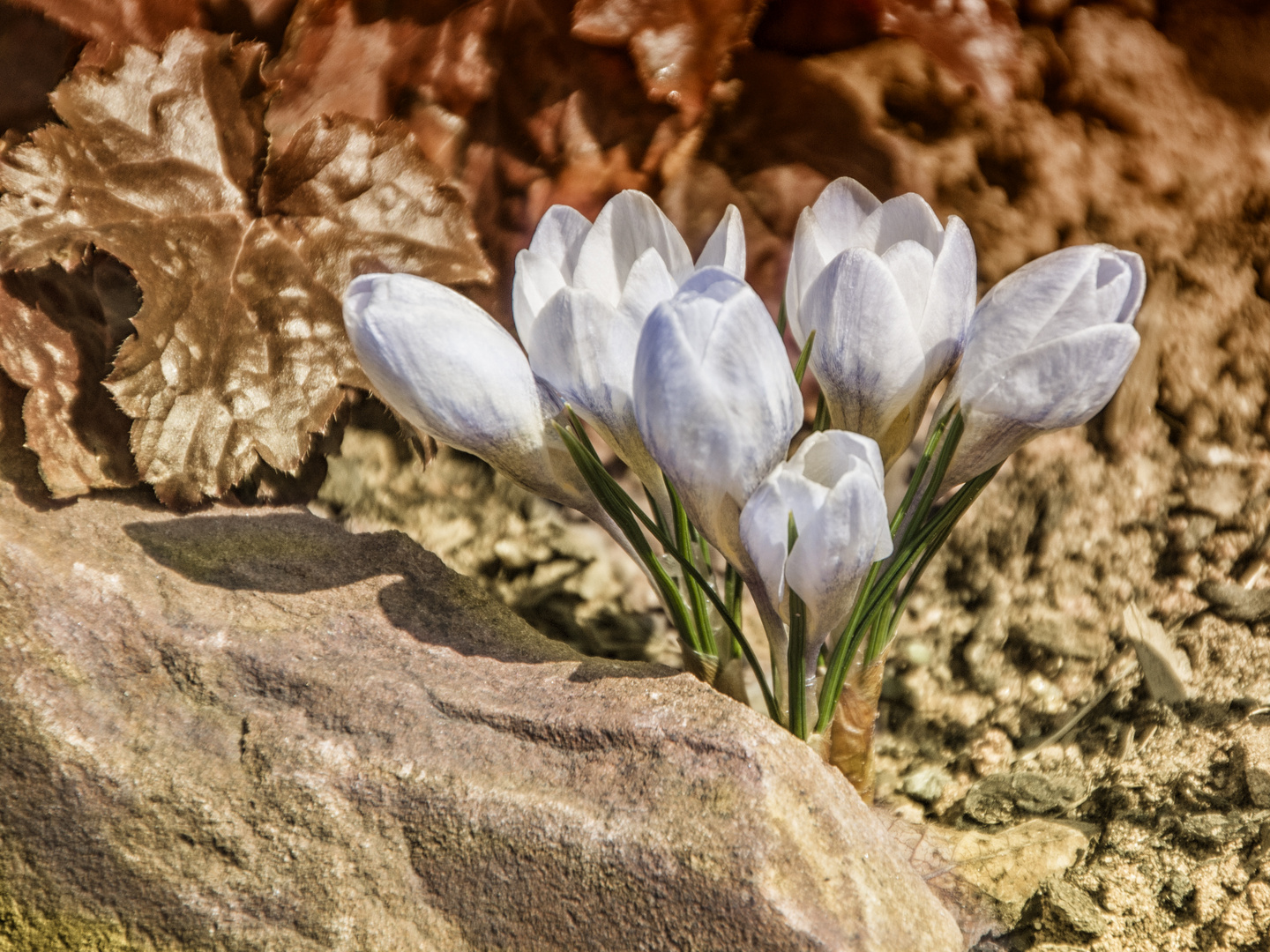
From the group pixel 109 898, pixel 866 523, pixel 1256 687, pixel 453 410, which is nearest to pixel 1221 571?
pixel 1256 687

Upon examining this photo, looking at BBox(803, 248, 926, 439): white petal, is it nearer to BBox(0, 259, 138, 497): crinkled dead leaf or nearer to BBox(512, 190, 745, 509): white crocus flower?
BBox(512, 190, 745, 509): white crocus flower

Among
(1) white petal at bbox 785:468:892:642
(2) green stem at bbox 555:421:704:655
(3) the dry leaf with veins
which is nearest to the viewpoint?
(1) white petal at bbox 785:468:892:642

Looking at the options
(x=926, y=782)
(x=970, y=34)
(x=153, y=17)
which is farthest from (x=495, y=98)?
(x=926, y=782)

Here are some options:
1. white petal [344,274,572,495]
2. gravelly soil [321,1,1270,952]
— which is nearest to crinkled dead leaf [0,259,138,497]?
white petal [344,274,572,495]

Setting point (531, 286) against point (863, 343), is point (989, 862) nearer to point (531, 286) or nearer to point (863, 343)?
point (863, 343)

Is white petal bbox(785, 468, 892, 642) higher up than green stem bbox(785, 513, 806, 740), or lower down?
higher up

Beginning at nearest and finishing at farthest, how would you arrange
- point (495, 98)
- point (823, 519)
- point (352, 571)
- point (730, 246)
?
point (823, 519) < point (730, 246) < point (352, 571) < point (495, 98)

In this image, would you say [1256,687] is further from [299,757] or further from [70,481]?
[70,481]
